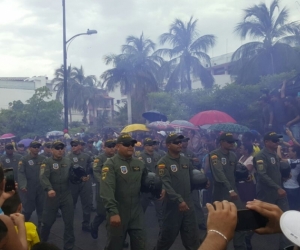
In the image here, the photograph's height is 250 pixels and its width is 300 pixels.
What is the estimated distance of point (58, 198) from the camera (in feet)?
22.3

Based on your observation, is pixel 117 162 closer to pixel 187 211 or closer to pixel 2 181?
pixel 187 211

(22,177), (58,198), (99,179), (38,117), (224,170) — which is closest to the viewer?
(224,170)

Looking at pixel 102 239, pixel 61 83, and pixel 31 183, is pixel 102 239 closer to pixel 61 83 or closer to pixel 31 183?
pixel 31 183

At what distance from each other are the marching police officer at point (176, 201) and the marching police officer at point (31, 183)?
323 cm

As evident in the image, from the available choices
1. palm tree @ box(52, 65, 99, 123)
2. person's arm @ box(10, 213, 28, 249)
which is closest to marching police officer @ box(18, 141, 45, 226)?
person's arm @ box(10, 213, 28, 249)

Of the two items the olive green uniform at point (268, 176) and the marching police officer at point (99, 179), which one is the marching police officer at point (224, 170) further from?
the marching police officer at point (99, 179)

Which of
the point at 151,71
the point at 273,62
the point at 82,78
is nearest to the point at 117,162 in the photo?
the point at 273,62

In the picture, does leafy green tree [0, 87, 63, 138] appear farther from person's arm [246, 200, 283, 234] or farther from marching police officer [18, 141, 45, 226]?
person's arm [246, 200, 283, 234]

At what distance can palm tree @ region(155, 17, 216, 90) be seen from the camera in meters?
35.4

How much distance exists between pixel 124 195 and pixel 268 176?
245cm

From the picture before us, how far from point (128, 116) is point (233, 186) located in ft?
111

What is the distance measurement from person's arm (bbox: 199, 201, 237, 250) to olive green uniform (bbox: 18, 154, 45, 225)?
6.75m

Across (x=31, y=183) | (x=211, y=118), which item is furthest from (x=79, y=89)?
(x=31, y=183)

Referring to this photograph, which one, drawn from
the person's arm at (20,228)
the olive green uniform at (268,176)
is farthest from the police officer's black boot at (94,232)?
the person's arm at (20,228)
